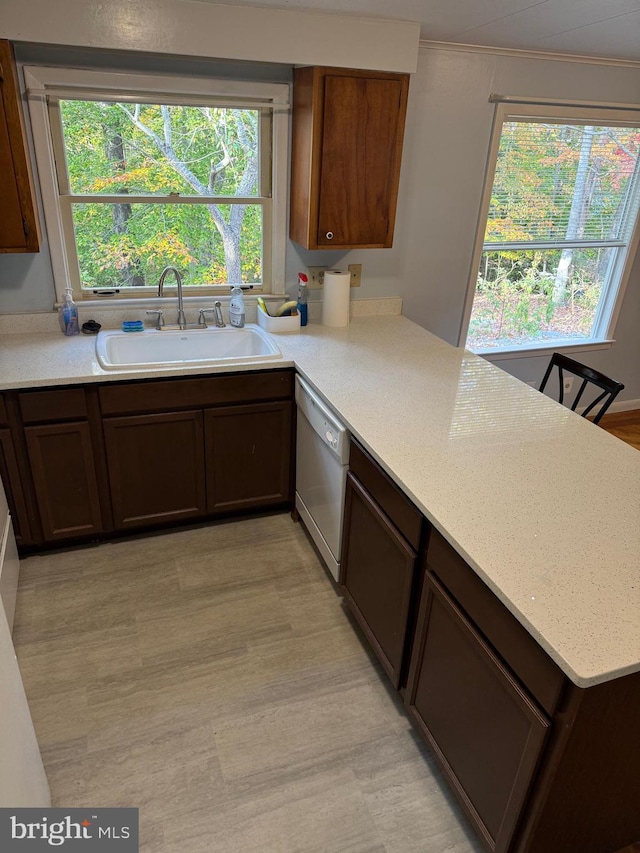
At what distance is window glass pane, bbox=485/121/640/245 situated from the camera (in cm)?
315

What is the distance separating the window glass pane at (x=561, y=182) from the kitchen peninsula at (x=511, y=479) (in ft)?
3.84

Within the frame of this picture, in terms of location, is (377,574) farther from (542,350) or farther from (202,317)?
(542,350)

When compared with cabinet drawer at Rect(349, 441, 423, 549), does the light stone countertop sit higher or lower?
higher

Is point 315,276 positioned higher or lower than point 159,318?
higher

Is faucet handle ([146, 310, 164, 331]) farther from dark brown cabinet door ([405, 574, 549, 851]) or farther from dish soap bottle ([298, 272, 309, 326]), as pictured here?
dark brown cabinet door ([405, 574, 549, 851])

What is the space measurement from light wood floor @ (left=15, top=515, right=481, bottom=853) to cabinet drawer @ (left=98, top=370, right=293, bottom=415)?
682 mm

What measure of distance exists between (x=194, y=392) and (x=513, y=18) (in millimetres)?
1917

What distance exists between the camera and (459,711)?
4.93ft

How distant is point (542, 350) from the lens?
3.67 meters

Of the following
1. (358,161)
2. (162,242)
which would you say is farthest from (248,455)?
(358,161)

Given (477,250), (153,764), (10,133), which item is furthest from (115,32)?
(153,764)

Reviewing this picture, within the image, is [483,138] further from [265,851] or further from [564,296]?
[265,851]

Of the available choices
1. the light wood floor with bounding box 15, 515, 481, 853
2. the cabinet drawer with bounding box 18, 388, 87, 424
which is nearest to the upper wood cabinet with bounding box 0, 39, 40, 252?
the cabinet drawer with bounding box 18, 388, 87, 424

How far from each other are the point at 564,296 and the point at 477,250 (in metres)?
0.86
